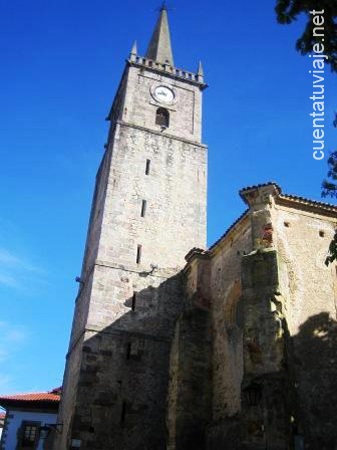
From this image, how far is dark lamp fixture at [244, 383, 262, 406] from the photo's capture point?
424 inches

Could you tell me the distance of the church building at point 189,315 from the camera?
11.5 m

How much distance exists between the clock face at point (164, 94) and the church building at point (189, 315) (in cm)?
77

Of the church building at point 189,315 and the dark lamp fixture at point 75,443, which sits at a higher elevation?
the church building at point 189,315

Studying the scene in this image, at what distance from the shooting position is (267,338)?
11406 mm

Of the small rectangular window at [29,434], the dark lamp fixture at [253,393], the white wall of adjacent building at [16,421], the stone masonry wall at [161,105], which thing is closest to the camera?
the dark lamp fixture at [253,393]

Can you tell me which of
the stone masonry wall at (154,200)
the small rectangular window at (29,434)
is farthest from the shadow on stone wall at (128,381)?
the small rectangular window at (29,434)

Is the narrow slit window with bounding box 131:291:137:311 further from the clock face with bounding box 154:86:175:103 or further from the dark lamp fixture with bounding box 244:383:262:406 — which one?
the clock face with bounding box 154:86:175:103

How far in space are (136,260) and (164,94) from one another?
10.1 meters

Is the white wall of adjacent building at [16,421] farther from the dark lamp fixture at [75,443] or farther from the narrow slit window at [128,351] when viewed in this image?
the narrow slit window at [128,351]

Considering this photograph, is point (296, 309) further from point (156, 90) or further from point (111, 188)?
point (156, 90)

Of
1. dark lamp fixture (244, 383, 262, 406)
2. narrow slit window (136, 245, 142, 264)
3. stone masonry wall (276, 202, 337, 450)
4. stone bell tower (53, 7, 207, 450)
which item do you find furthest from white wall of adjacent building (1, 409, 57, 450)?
stone masonry wall (276, 202, 337, 450)

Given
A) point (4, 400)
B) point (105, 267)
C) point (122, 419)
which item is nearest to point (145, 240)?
point (105, 267)

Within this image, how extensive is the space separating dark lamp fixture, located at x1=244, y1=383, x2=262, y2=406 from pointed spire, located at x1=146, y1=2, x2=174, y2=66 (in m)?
20.6

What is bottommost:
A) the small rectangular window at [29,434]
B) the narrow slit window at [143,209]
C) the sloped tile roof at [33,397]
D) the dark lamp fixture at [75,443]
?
the dark lamp fixture at [75,443]
